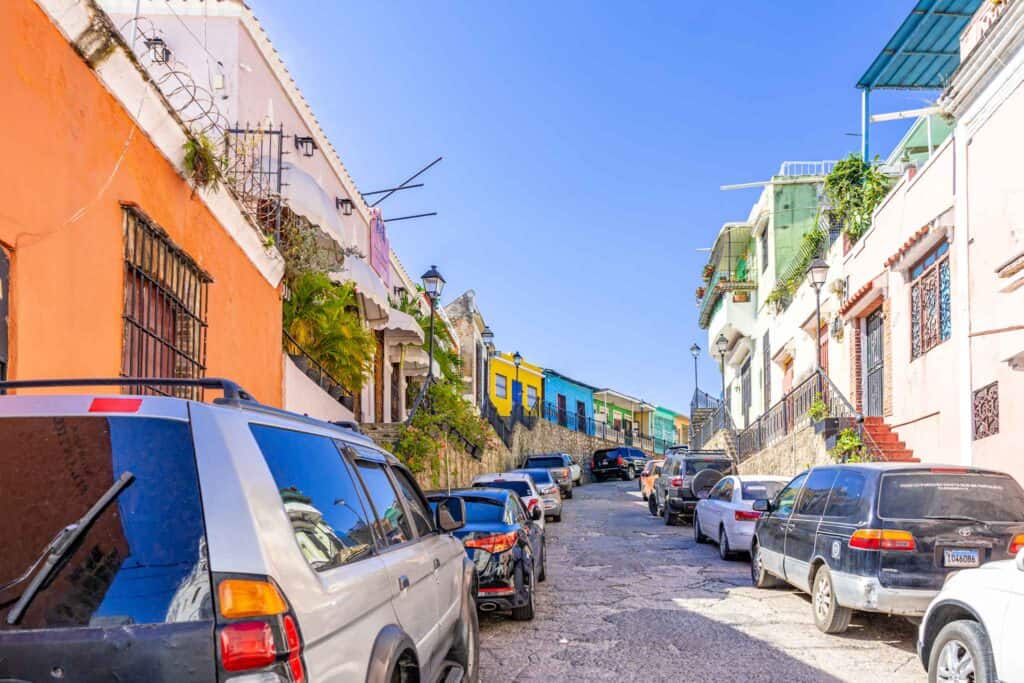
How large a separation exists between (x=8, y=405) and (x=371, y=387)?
20797 millimetres

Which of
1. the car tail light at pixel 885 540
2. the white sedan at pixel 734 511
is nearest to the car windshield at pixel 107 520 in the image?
the car tail light at pixel 885 540

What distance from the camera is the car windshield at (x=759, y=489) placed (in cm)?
1468

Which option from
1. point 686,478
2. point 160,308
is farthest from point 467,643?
point 686,478

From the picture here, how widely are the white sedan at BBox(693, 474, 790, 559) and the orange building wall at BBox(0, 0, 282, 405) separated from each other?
9234 mm

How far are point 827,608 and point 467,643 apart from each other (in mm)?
4264

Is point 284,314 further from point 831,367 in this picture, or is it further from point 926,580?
point 831,367

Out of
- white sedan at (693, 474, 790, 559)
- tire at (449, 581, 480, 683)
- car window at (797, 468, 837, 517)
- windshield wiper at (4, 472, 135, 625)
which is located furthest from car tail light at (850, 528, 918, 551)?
windshield wiper at (4, 472, 135, 625)

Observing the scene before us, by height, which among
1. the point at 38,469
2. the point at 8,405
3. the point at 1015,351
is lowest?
the point at 38,469

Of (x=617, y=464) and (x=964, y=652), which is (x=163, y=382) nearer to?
(x=964, y=652)

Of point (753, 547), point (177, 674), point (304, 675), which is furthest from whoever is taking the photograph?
point (753, 547)

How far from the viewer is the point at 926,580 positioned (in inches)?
309

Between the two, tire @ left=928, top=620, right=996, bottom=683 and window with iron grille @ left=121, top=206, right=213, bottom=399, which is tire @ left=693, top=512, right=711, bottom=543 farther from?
tire @ left=928, top=620, right=996, bottom=683

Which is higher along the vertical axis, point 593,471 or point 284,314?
point 284,314

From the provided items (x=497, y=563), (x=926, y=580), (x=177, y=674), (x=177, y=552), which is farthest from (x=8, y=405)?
(x=926, y=580)
